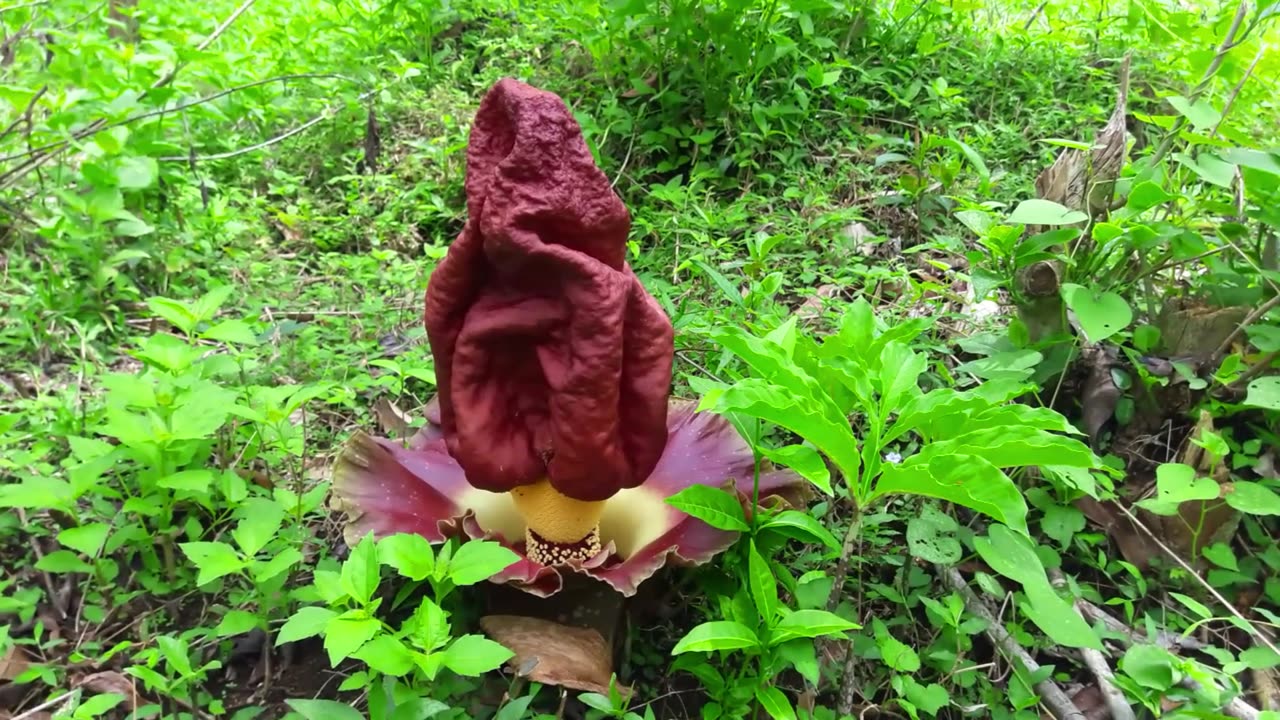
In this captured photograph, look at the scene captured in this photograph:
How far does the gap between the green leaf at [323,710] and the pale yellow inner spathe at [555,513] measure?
789 millimetres

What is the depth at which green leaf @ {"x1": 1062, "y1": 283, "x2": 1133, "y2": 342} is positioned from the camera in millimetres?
2332

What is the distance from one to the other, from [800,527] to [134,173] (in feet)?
11.6

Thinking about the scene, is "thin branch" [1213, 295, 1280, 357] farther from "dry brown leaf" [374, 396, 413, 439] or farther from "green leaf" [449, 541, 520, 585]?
"dry brown leaf" [374, 396, 413, 439]

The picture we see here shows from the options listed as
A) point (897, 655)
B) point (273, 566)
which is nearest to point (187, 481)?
point (273, 566)

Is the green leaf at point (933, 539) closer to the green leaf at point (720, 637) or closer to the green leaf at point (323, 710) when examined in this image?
the green leaf at point (720, 637)

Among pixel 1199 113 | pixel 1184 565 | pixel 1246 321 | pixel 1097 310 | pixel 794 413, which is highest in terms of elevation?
pixel 1199 113

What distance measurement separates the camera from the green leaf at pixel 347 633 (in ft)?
4.97

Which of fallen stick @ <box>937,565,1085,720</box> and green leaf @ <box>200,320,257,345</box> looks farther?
green leaf @ <box>200,320,257,345</box>

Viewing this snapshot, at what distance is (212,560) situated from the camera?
189 cm

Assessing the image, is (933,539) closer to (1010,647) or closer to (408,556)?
(1010,647)

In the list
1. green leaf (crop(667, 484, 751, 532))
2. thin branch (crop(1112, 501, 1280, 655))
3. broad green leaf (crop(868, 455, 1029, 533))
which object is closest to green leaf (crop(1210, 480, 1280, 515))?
thin branch (crop(1112, 501, 1280, 655))

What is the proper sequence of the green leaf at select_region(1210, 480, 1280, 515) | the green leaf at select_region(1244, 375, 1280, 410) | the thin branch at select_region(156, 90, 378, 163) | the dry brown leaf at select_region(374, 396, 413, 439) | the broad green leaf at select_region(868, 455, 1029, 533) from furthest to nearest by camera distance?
the thin branch at select_region(156, 90, 378, 163), the dry brown leaf at select_region(374, 396, 413, 439), the green leaf at select_region(1244, 375, 1280, 410), the green leaf at select_region(1210, 480, 1280, 515), the broad green leaf at select_region(868, 455, 1029, 533)

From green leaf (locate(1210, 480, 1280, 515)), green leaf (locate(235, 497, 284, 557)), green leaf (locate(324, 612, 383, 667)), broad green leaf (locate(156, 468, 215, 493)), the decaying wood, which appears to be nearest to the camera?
green leaf (locate(324, 612, 383, 667))

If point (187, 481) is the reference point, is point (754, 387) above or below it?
above
